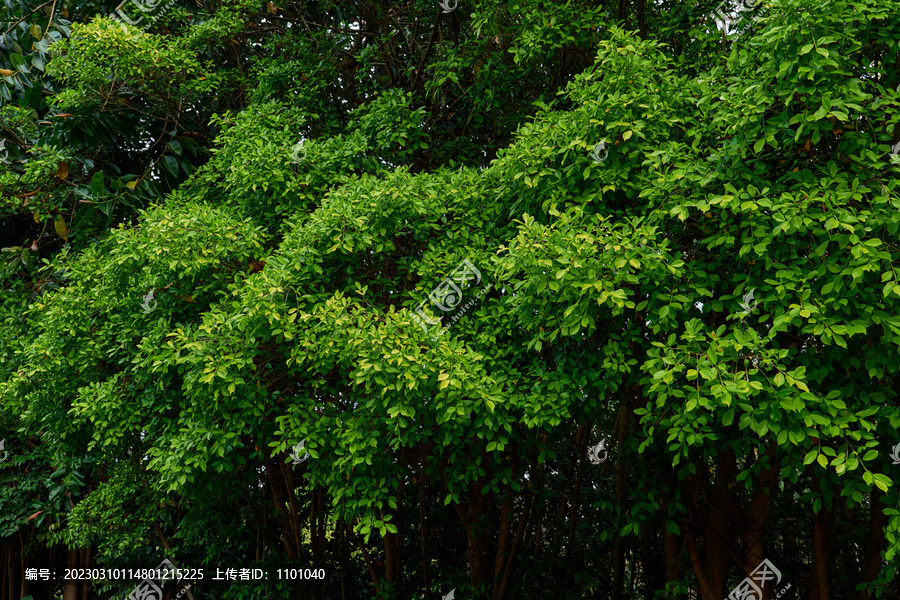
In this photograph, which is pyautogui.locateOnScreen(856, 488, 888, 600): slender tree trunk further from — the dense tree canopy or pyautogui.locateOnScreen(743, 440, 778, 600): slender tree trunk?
pyautogui.locateOnScreen(743, 440, 778, 600): slender tree trunk

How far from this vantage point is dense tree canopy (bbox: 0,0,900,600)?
10.5ft

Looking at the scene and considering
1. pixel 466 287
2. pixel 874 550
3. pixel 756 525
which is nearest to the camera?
pixel 466 287

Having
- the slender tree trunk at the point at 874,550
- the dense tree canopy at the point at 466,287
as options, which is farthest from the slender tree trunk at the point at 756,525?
the slender tree trunk at the point at 874,550

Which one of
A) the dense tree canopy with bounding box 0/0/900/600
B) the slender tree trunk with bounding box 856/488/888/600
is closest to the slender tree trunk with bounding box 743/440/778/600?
the dense tree canopy with bounding box 0/0/900/600

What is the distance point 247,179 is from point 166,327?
3.33ft

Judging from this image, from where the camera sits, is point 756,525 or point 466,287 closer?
point 466,287

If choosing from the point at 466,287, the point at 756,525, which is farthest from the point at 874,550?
the point at 466,287

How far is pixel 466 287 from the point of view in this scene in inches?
165

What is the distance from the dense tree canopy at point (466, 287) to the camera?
126 inches

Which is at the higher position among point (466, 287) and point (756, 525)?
point (466, 287)

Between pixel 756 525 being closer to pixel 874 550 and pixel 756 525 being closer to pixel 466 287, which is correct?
pixel 874 550

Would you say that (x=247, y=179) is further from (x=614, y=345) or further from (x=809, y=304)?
(x=809, y=304)

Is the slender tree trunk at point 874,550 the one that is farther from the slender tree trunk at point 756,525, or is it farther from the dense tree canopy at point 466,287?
the slender tree trunk at point 756,525

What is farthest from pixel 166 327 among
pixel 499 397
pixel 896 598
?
pixel 896 598
